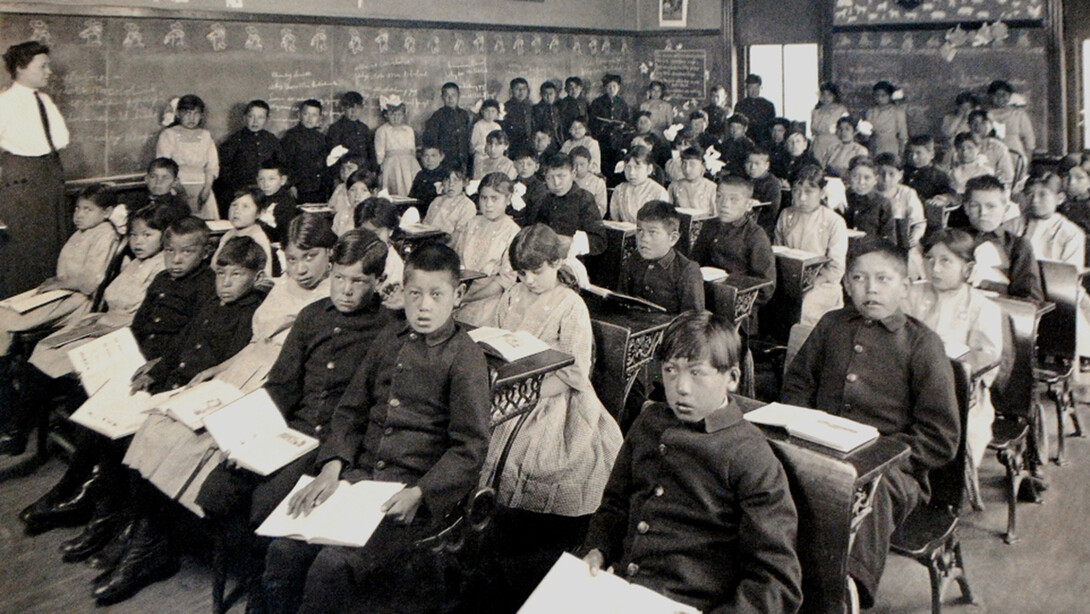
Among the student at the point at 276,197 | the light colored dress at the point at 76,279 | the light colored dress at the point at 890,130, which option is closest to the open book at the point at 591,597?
the light colored dress at the point at 76,279

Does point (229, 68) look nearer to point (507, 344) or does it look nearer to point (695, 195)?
point (695, 195)

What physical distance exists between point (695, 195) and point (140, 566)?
507 centimetres

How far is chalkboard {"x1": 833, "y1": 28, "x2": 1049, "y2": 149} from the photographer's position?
863 cm

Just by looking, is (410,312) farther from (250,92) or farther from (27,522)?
(250,92)

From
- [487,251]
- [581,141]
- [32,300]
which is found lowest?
[32,300]

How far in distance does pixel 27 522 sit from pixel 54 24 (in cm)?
432

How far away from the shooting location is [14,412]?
4.02 m

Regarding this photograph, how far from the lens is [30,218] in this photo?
553 centimetres

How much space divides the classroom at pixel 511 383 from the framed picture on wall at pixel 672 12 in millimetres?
4916

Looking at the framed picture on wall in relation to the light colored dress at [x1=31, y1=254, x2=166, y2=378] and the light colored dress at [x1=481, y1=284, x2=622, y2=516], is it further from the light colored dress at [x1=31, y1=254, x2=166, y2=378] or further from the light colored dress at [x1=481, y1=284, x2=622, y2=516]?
the light colored dress at [x1=481, y1=284, x2=622, y2=516]

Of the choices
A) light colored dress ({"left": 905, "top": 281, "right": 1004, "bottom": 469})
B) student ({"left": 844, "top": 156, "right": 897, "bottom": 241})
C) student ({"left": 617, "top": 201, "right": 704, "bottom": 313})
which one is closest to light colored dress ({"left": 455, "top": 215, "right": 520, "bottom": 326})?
student ({"left": 617, "top": 201, "right": 704, "bottom": 313})

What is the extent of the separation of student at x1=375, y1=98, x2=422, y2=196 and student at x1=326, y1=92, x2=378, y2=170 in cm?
24

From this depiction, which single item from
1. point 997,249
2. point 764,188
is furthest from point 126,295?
point 764,188

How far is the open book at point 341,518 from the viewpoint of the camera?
81.5 inches
